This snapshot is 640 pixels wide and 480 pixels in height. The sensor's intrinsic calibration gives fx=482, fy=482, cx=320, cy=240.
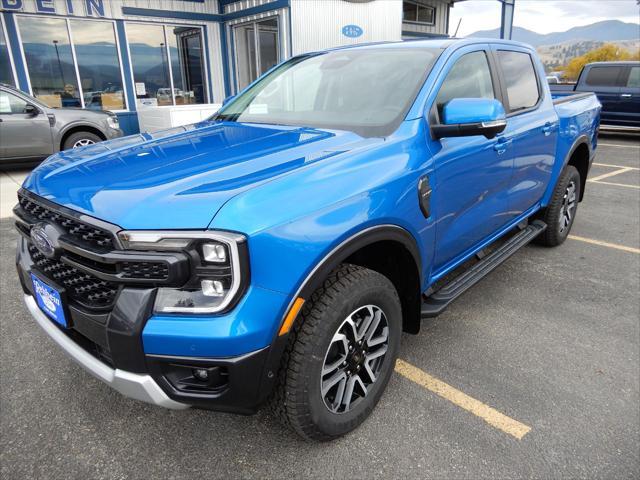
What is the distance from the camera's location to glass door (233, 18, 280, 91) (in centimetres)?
1248

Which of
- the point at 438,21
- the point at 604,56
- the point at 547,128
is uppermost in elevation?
the point at 438,21

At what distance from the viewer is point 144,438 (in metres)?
2.26

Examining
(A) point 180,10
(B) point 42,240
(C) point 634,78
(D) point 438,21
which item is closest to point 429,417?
(B) point 42,240

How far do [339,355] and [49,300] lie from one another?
1.29 m

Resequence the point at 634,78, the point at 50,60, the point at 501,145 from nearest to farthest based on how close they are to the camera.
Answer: the point at 501,145 < the point at 50,60 < the point at 634,78

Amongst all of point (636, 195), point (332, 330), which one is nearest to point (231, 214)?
point (332, 330)

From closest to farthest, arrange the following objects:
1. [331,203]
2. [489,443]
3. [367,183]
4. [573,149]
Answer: [331,203] < [367,183] < [489,443] < [573,149]

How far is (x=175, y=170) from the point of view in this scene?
6.66ft

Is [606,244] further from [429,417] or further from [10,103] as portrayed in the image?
[10,103]

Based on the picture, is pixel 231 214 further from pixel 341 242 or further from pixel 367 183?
pixel 367 183

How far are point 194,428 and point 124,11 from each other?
38.3 ft

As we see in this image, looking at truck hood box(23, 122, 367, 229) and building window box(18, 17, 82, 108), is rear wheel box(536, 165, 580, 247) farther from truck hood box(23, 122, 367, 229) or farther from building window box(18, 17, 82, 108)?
building window box(18, 17, 82, 108)

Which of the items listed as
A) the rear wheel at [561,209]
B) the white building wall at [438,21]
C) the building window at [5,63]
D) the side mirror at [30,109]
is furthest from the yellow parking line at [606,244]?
the white building wall at [438,21]

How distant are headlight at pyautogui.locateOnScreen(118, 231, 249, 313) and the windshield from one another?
112cm
